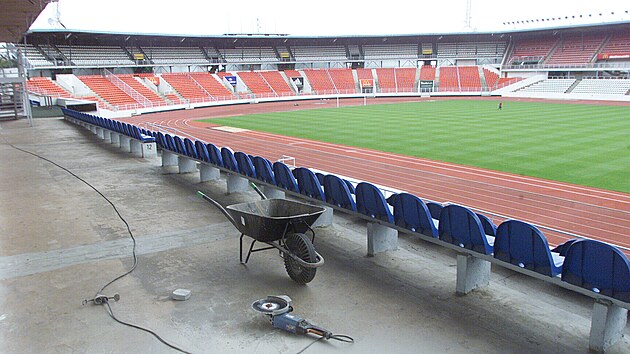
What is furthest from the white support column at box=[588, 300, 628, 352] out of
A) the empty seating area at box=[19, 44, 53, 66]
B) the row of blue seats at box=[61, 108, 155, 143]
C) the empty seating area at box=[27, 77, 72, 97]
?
the empty seating area at box=[19, 44, 53, 66]

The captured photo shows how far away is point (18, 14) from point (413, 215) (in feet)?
55.4

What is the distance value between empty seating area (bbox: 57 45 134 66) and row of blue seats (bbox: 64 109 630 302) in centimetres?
4917

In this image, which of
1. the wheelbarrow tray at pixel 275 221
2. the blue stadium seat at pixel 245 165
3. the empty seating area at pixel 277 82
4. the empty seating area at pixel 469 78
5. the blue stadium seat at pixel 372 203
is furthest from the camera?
the empty seating area at pixel 469 78

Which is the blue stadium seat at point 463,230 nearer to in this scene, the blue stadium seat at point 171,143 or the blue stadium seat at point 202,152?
the blue stadium seat at point 202,152

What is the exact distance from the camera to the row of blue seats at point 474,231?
4605mm

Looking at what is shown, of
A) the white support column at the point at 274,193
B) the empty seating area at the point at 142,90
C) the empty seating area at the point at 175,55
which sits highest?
the empty seating area at the point at 175,55

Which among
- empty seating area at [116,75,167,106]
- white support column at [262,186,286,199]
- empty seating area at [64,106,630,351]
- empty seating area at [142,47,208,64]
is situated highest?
empty seating area at [142,47,208,64]

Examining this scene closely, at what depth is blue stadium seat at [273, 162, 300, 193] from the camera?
902 cm

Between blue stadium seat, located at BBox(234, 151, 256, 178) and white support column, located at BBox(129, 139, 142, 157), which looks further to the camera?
white support column, located at BBox(129, 139, 142, 157)

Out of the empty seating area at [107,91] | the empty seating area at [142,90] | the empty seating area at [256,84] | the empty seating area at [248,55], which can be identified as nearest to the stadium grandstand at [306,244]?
the empty seating area at [107,91]

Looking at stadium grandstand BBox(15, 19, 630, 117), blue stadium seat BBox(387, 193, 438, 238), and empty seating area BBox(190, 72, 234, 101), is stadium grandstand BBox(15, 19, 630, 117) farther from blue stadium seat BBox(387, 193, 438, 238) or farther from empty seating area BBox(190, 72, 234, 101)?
blue stadium seat BBox(387, 193, 438, 238)

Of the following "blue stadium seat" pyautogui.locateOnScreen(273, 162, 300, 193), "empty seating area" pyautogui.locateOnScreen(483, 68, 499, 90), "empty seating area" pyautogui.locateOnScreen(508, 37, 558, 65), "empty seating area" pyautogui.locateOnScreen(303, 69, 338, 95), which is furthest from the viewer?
"empty seating area" pyautogui.locateOnScreen(508, 37, 558, 65)

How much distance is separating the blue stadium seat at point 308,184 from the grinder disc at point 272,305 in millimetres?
3192

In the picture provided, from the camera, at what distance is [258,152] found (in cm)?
1908
